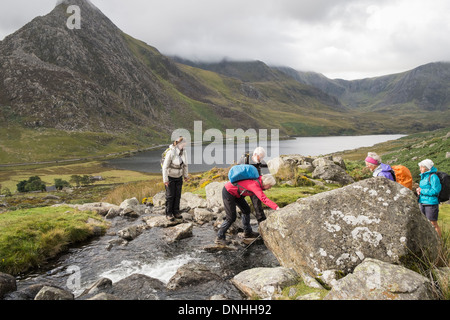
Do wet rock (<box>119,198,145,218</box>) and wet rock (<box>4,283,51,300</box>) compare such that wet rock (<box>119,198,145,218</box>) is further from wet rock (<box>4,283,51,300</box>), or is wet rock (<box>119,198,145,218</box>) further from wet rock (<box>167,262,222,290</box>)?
wet rock (<box>167,262,222,290</box>)

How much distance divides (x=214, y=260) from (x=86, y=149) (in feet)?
552

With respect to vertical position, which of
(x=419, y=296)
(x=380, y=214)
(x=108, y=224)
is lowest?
(x=108, y=224)

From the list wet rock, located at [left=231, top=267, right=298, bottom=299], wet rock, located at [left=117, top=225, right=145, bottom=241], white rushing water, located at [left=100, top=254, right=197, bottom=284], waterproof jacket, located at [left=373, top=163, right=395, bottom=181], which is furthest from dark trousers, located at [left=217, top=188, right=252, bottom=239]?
waterproof jacket, located at [left=373, top=163, right=395, bottom=181]

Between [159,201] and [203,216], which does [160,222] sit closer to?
[203,216]

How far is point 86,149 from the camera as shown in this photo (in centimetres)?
15700

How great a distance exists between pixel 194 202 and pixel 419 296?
13.0 metres

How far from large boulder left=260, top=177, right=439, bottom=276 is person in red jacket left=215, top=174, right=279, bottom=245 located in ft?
4.30

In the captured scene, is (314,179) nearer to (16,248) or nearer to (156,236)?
(156,236)

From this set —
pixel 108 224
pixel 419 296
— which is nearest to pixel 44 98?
pixel 108 224

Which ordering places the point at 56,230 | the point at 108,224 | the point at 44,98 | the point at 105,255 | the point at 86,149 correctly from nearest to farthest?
the point at 105,255, the point at 56,230, the point at 108,224, the point at 86,149, the point at 44,98

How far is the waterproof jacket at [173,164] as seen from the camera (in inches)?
501

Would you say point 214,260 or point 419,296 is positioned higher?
point 419,296

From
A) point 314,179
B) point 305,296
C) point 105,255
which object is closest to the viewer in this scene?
point 305,296

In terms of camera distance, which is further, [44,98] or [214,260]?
[44,98]
